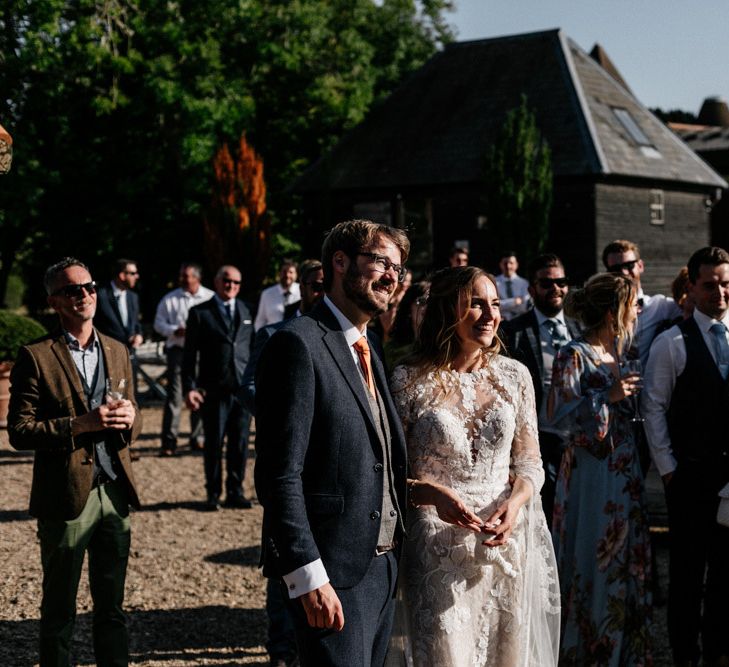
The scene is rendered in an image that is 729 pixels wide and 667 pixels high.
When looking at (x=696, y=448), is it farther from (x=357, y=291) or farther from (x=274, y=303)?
(x=274, y=303)

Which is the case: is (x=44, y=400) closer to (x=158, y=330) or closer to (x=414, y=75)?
(x=158, y=330)

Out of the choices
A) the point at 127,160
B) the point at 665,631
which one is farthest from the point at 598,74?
the point at 665,631

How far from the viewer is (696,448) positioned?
518cm

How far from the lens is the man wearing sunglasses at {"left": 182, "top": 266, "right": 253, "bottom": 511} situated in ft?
30.2

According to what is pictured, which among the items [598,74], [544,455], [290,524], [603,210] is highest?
[598,74]

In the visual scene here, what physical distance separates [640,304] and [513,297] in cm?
700

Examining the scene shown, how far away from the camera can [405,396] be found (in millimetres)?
3797

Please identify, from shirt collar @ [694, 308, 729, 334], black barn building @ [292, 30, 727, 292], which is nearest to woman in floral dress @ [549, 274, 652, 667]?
shirt collar @ [694, 308, 729, 334]

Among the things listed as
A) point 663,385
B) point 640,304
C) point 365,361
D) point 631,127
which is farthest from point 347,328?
point 631,127

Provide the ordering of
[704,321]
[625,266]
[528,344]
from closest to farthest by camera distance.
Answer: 1. [704,321]
2. [528,344]
3. [625,266]

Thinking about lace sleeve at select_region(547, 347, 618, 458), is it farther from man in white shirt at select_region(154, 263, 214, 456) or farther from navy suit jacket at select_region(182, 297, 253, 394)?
man in white shirt at select_region(154, 263, 214, 456)

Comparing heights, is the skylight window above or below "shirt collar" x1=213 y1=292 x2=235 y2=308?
above

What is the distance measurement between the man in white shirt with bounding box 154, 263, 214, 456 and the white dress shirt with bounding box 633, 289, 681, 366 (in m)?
6.60

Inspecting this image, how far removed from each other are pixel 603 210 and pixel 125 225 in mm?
15364
